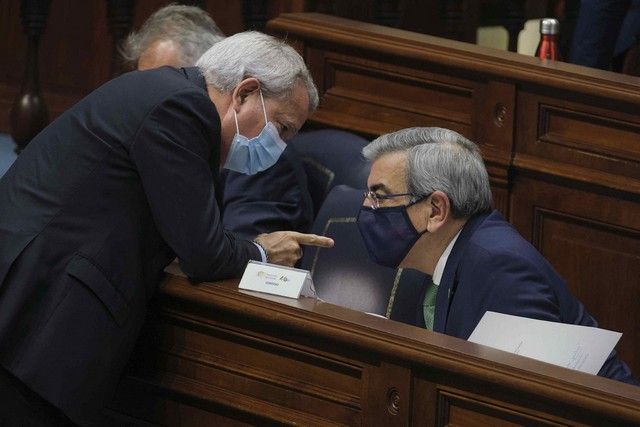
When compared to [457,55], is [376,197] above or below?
below

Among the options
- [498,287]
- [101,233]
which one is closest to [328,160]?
[498,287]

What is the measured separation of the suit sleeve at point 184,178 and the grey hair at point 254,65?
20 cm

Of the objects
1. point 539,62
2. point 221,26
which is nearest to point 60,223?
point 539,62

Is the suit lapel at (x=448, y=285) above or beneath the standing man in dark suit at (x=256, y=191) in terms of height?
above

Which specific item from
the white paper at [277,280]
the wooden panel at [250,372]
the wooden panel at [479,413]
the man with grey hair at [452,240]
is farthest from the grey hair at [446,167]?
the wooden panel at [479,413]

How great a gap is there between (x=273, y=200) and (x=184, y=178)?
3.76ft

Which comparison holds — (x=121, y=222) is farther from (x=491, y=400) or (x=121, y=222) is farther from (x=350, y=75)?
(x=350, y=75)

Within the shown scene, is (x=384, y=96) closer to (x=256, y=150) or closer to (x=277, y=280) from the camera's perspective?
(x=256, y=150)

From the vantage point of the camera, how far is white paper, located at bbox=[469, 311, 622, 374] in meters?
2.81

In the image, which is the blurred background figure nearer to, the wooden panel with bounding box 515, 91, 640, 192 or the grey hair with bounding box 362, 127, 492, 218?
the wooden panel with bounding box 515, 91, 640, 192

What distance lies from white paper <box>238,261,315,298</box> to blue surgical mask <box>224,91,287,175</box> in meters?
0.41

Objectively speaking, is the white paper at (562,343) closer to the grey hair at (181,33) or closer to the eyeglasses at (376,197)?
the eyeglasses at (376,197)

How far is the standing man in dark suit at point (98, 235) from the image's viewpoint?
2908 mm

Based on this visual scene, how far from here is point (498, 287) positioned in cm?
307
